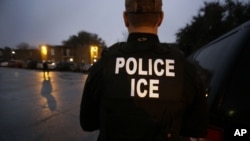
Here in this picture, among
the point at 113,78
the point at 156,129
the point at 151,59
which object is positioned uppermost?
the point at 151,59

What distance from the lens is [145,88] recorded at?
173 centimetres

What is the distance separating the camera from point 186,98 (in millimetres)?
1773

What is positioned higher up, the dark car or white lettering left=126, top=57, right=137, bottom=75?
white lettering left=126, top=57, right=137, bottom=75

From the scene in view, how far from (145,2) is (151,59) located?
0.35 meters

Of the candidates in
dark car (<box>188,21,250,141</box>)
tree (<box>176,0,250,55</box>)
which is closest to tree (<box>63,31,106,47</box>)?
tree (<box>176,0,250,55</box>)

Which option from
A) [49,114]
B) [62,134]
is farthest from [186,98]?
[49,114]

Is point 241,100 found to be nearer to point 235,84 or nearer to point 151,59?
point 235,84

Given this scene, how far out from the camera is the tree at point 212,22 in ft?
63.9

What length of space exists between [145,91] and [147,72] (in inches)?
4.5

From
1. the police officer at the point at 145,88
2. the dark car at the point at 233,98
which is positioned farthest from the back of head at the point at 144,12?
the dark car at the point at 233,98

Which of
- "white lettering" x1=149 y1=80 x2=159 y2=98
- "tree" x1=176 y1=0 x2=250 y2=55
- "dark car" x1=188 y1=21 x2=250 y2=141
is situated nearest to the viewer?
"white lettering" x1=149 y1=80 x2=159 y2=98

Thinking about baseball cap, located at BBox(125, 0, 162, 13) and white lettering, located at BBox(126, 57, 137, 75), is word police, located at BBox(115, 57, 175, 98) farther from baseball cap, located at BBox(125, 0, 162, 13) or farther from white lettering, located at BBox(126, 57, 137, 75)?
baseball cap, located at BBox(125, 0, 162, 13)

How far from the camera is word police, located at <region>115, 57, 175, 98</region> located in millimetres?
1730

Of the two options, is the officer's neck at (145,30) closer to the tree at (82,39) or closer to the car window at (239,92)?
the car window at (239,92)
